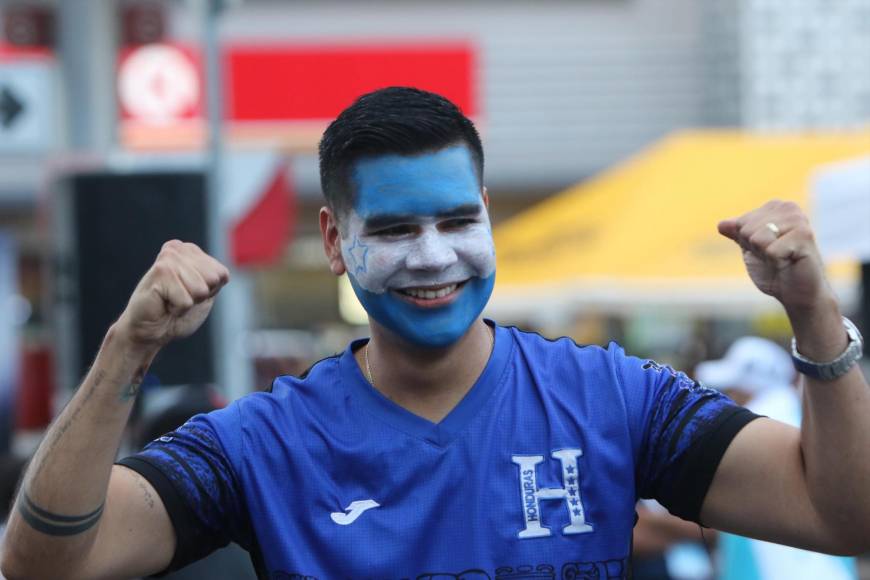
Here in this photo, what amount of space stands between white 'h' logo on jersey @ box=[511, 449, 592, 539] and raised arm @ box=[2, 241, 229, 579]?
56cm

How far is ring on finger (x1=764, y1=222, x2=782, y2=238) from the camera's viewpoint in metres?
2.16

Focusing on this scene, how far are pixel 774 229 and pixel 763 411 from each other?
340 cm

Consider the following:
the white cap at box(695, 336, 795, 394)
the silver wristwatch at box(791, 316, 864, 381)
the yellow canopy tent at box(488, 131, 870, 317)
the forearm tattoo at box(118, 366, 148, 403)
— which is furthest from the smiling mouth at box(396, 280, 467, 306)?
the yellow canopy tent at box(488, 131, 870, 317)

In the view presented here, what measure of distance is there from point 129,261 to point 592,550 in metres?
4.51

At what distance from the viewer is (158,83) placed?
27.8 feet

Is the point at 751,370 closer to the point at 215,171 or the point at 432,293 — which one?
the point at 215,171

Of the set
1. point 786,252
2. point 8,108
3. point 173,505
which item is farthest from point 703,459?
point 8,108

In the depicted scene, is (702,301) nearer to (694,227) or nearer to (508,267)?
(694,227)

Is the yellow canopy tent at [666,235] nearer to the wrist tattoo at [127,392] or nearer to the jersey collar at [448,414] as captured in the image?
the jersey collar at [448,414]

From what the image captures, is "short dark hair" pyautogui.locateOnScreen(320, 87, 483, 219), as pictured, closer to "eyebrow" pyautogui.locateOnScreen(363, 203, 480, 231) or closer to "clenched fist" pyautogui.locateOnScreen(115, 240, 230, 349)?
"eyebrow" pyautogui.locateOnScreen(363, 203, 480, 231)

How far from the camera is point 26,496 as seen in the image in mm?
2199

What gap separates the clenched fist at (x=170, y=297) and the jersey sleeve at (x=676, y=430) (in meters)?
0.68

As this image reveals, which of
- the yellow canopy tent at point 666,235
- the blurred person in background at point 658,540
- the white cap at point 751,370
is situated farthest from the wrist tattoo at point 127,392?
the yellow canopy tent at point 666,235

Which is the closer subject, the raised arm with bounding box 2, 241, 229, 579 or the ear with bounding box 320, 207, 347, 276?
the raised arm with bounding box 2, 241, 229, 579
